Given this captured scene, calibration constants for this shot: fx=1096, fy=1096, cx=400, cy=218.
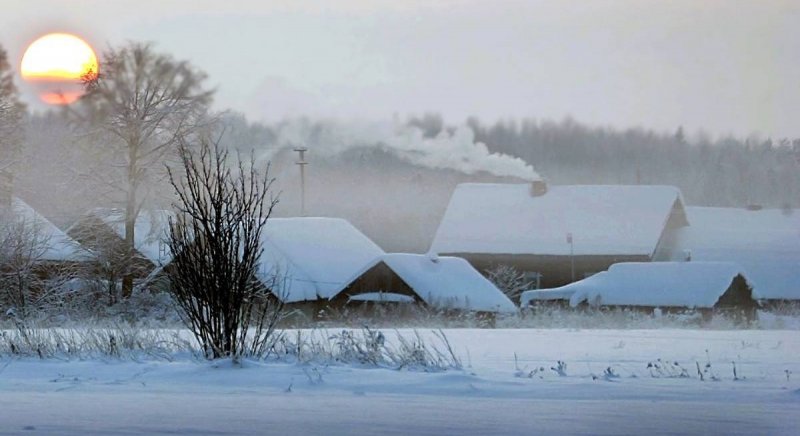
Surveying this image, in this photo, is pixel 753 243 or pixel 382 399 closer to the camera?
pixel 382 399

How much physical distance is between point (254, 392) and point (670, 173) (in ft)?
187

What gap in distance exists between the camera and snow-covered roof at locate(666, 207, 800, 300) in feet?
145

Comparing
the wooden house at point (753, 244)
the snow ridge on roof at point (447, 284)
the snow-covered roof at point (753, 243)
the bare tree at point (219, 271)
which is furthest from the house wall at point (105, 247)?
the bare tree at point (219, 271)

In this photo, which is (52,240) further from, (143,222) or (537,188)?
(537,188)

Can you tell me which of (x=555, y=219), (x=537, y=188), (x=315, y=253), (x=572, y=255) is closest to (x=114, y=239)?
(x=315, y=253)

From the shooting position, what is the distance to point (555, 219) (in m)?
51.3

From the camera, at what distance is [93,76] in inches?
1544

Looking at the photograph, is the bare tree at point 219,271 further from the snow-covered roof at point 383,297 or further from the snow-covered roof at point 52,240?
the snow-covered roof at point 52,240

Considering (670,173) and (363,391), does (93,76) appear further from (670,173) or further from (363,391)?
(670,173)

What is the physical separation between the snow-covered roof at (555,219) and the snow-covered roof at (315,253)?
33.9 ft

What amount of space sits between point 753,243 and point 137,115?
2726 centimetres

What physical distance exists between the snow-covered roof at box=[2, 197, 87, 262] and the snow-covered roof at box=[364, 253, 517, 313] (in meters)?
10.3

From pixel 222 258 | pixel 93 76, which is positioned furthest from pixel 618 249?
pixel 222 258

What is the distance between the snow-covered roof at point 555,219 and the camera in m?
49.5
